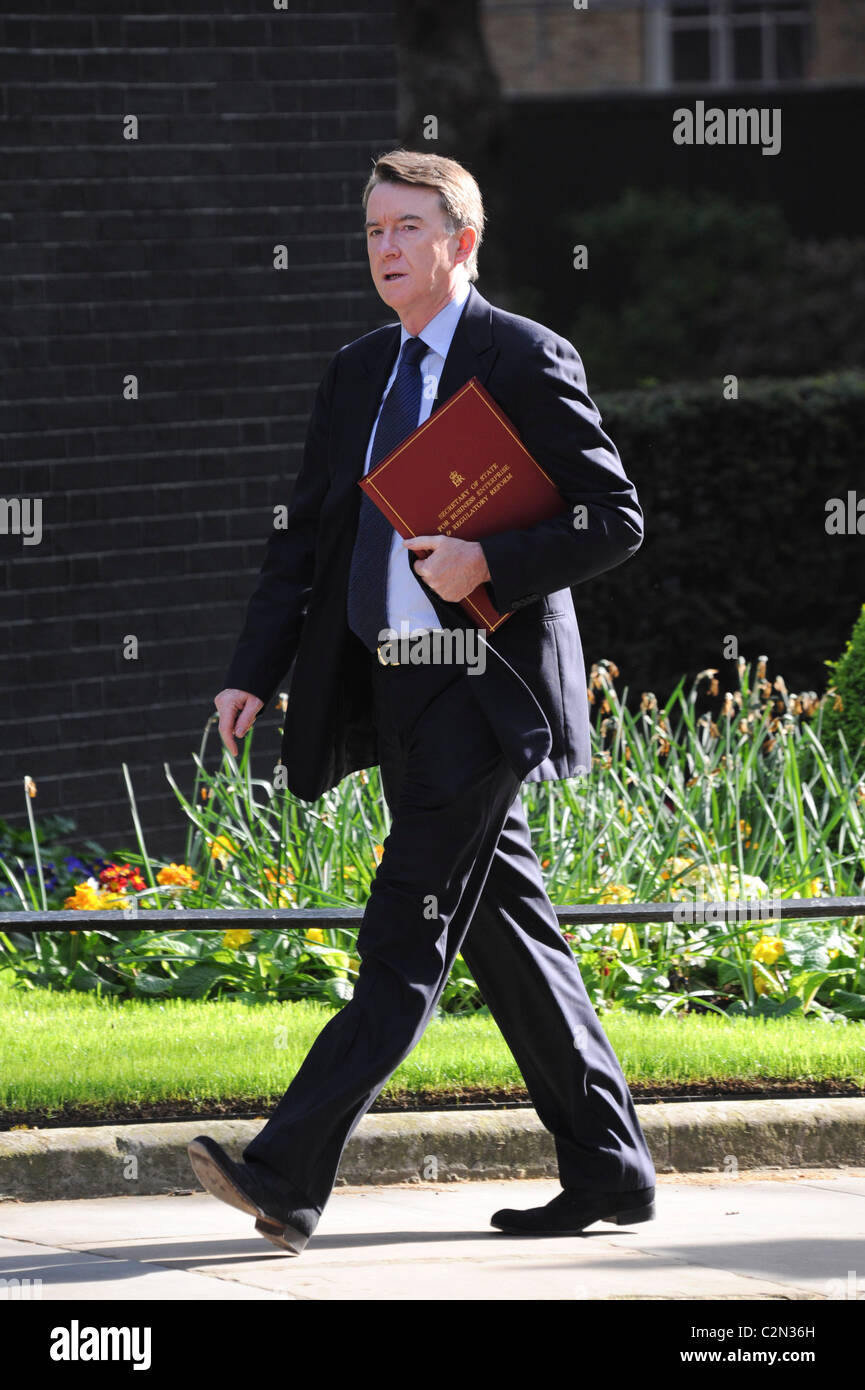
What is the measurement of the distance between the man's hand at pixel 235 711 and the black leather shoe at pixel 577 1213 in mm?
1107

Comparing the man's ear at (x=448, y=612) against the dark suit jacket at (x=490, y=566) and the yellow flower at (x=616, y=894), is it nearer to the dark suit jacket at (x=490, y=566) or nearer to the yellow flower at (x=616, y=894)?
the dark suit jacket at (x=490, y=566)

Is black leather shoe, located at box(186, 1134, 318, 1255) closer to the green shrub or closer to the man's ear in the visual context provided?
the man's ear

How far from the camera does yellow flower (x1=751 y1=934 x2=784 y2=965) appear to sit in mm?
6387

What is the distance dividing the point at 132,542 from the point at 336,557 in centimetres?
408

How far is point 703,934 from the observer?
6.50 metres

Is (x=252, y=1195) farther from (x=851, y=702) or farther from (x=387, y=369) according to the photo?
(x=851, y=702)

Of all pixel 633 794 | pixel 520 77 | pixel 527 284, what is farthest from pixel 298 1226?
pixel 520 77

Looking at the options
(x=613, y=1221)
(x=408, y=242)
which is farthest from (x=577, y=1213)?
(x=408, y=242)

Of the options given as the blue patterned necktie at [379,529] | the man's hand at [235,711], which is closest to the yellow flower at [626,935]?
the man's hand at [235,711]

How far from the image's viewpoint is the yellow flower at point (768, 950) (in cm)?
639

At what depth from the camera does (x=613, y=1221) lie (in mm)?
4543

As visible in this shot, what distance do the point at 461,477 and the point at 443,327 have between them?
355 millimetres
